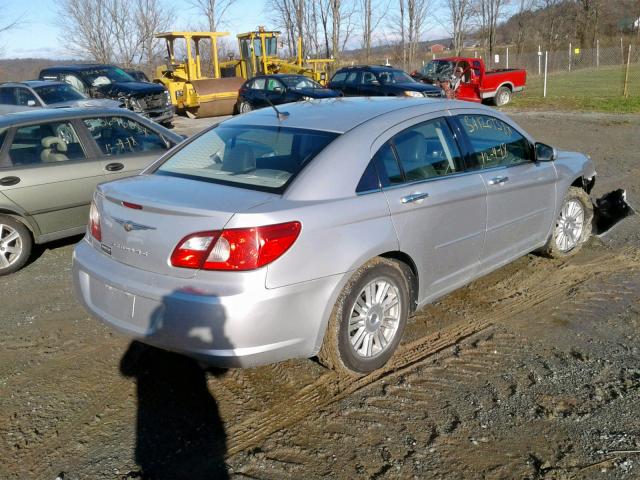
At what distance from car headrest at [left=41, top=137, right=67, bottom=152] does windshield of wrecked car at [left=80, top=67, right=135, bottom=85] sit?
13913 millimetres

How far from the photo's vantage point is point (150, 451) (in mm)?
3039

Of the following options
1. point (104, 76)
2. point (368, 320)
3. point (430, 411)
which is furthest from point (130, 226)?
point (104, 76)

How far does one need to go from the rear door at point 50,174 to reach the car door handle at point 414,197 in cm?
374

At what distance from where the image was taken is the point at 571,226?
5652 mm

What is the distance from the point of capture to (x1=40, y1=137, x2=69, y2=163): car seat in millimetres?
6109

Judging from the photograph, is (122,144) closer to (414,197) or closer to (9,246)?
(9,246)

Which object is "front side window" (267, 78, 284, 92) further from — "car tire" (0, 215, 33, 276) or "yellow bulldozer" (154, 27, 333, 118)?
"car tire" (0, 215, 33, 276)

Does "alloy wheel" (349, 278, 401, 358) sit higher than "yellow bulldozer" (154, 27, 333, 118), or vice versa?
"yellow bulldozer" (154, 27, 333, 118)

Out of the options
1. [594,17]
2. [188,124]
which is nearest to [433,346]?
[188,124]

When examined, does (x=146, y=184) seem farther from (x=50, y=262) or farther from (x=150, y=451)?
(x=50, y=262)

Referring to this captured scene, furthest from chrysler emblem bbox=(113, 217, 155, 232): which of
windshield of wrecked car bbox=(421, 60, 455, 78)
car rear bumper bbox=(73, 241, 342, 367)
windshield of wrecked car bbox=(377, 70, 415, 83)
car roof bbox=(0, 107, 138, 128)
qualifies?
windshield of wrecked car bbox=(421, 60, 455, 78)

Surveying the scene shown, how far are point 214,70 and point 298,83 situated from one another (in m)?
7.03

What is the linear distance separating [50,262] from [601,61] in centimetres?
4486

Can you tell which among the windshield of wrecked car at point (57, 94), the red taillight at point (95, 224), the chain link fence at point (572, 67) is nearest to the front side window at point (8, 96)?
the windshield of wrecked car at point (57, 94)
